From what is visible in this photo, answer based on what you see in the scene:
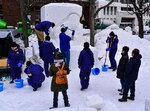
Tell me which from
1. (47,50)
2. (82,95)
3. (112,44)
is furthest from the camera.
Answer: (112,44)

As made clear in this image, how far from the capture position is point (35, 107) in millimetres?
8281

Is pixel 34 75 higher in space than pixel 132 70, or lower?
lower

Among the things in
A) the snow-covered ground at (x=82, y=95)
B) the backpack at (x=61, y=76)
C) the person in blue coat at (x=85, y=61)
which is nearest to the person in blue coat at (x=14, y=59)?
the snow-covered ground at (x=82, y=95)

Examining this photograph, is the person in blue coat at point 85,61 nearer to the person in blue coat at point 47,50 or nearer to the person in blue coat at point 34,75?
the person in blue coat at point 34,75

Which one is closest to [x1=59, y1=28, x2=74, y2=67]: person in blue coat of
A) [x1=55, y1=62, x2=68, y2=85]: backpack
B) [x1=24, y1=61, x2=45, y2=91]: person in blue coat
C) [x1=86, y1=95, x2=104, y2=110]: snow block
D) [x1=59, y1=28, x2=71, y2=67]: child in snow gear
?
[x1=59, y1=28, x2=71, y2=67]: child in snow gear

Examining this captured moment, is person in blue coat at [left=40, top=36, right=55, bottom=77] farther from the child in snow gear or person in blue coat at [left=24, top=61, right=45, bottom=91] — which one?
person in blue coat at [left=24, top=61, right=45, bottom=91]

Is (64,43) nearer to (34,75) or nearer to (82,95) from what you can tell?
(34,75)

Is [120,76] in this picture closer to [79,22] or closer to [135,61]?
[135,61]

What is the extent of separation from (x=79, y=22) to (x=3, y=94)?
20.5 feet

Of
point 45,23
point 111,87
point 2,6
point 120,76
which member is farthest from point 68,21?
point 2,6

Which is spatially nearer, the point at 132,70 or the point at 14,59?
the point at 132,70

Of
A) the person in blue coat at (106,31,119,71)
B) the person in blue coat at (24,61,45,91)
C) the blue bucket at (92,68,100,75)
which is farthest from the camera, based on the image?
the person in blue coat at (106,31,119,71)

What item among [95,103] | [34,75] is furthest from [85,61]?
[95,103]

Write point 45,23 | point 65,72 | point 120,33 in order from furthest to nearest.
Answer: point 120,33 → point 45,23 → point 65,72
